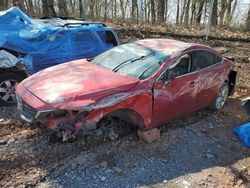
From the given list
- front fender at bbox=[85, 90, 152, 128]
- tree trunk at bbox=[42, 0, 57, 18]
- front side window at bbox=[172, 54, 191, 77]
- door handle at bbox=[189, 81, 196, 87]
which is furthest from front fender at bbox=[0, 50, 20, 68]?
tree trunk at bbox=[42, 0, 57, 18]

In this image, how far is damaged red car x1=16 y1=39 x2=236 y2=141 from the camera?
493 cm

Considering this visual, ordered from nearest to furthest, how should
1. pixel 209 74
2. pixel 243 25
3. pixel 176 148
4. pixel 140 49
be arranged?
1. pixel 176 148
2. pixel 140 49
3. pixel 209 74
4. pixel 243 25

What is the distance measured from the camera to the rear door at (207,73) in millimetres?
6705

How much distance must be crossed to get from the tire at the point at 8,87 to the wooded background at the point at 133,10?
9.94 m

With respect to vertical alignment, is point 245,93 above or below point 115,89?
below

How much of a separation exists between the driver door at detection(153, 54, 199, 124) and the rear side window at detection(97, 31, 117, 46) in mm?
2712

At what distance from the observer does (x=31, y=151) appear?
17.8 ft

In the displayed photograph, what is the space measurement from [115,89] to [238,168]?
242 centimetres

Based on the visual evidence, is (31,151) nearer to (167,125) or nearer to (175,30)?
(167,125)

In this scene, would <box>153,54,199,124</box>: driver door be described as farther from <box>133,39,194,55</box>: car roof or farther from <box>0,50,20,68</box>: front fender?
<box>0,50,20,68</box>: front fender

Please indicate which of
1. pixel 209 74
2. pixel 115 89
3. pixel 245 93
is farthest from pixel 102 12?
pixel 115 89

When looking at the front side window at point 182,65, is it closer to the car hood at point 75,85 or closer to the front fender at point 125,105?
the front fender at point 125,105

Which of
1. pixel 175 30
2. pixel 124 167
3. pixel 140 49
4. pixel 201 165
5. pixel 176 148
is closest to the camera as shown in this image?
pixel 124 167

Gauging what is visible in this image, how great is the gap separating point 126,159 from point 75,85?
4.64 feet
